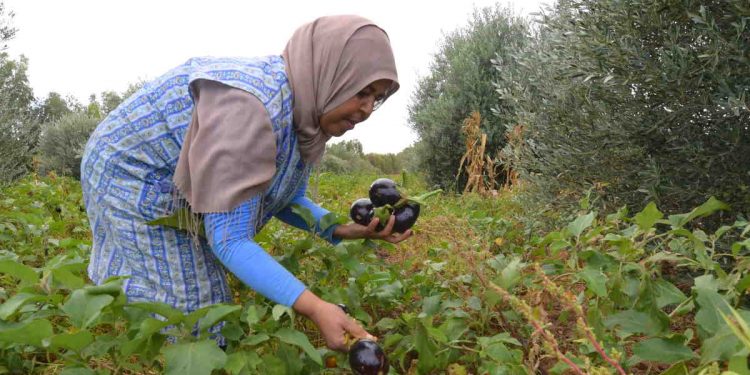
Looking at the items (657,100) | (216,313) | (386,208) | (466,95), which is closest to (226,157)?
(216,313)

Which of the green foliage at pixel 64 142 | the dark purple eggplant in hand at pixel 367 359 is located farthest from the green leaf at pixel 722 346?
the green foliage at pixel 64 142

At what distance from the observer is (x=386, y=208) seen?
2301 millimetres

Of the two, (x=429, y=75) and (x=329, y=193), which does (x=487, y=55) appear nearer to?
(x=429, y=75)

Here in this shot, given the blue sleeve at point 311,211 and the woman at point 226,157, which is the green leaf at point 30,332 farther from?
the blue sleeve at point 311,211

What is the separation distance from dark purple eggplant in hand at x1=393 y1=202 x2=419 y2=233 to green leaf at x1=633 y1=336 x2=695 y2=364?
1063mm

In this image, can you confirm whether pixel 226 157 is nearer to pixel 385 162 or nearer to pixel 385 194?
pixel 385 194

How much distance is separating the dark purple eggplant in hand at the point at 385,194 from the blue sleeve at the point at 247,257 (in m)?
0.72

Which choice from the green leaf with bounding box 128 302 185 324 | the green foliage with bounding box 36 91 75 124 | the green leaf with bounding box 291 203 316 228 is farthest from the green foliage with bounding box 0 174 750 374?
the green foliage with bounding box 36 91 75 124

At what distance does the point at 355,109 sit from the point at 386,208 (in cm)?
51

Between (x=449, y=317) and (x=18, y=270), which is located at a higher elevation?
(x=18, y=270)

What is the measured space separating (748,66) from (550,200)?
165 centimetres

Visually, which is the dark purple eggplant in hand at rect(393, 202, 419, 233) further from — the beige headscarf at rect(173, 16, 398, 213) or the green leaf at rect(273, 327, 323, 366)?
the green leaf at rect(273, 327, 323, 366)

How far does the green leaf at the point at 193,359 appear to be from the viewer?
4.49ft

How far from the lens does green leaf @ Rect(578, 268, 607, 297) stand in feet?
4.98
